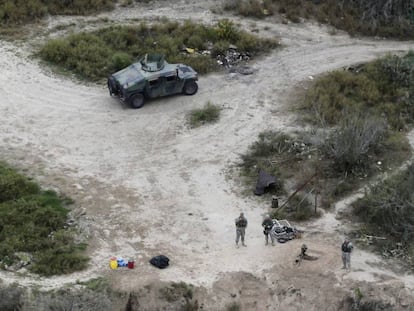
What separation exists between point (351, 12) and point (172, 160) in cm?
1431

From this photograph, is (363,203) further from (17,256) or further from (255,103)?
(17,256)

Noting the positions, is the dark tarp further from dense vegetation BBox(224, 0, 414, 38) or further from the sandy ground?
dense vegetation BBox(224, 0, 414, 38)

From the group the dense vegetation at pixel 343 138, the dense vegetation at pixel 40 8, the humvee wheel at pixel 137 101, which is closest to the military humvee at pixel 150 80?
the humvee wheel at pixel 137 101

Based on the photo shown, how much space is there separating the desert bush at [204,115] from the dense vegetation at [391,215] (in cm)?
661

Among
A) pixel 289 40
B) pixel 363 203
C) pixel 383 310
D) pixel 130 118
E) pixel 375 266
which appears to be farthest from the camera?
pixel 289 40

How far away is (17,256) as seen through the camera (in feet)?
63.8

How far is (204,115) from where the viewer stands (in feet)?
85.6

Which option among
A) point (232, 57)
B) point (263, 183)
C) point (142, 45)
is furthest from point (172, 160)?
point (142, 45)

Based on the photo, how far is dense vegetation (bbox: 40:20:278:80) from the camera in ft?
95.2

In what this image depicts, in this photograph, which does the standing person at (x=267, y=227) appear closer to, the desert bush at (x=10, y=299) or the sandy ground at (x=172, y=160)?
the sandy ground at (x=172, y=160)

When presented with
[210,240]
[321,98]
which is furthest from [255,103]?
[210,240]

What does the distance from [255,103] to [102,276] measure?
35.2ft

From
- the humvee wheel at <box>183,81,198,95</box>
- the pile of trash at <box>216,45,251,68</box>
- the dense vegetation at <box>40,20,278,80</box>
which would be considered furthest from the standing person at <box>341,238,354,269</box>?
the pile of trash at <box>216,45,251,68</box>

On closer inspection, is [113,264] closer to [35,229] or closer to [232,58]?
[35,229]
